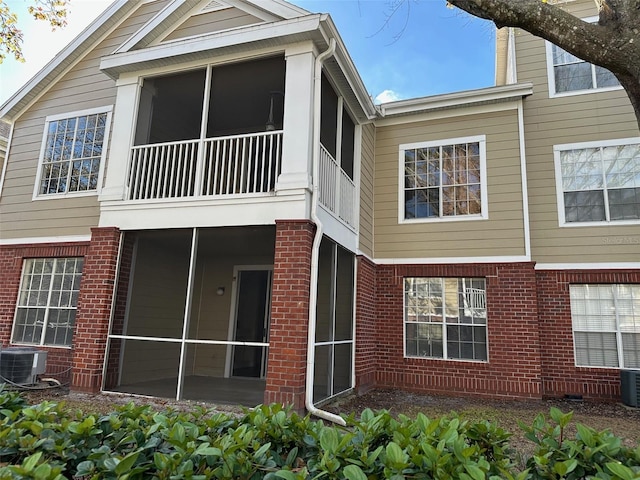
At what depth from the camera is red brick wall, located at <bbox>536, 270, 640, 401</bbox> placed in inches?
297

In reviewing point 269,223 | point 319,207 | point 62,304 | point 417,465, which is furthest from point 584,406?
point 62,304

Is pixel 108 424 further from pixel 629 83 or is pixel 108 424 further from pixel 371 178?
pixel 371 178

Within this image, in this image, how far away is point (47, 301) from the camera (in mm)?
8484

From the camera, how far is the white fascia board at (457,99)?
844 centimetres

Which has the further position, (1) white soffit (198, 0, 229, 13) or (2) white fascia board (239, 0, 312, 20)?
(1) white soffit (198, 0, 229, 13)

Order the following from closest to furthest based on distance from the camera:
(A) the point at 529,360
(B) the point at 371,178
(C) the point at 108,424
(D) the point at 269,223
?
(C) the point at 108,424
(D) the point at 269,223
(A) the point at 529,360
(B) the point at 371,178

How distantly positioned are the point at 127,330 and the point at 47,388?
1.53m

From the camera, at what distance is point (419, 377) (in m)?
8.27

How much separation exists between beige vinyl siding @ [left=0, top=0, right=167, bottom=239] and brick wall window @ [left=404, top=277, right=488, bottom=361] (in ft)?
21.0

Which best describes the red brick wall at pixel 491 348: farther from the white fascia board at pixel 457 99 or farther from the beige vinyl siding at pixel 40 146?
Result: the beige vinyl siding at pixel 40 146

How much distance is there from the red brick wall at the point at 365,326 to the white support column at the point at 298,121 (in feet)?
8.67

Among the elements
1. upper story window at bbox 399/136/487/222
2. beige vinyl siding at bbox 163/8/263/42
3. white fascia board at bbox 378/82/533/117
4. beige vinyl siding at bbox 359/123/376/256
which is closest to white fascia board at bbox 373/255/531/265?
beige vinyl siding at bbox 359/123/376/256

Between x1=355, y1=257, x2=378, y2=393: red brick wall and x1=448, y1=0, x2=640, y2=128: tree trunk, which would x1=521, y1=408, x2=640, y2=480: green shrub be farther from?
x1=355, y1=257, x2=378, y2=393: red brick wall

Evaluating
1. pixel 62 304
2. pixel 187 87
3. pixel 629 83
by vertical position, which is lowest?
pixel 62 304
